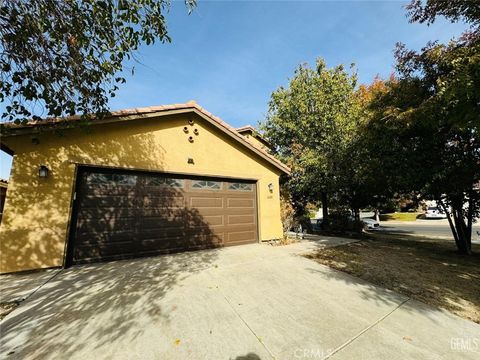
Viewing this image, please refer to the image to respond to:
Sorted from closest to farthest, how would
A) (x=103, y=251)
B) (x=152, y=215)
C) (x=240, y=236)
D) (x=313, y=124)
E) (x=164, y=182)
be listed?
(x=103, y=251)
(x=152, y=215)
(x=164, y=182)
(x=240, y=236)
(x=313, y=124)

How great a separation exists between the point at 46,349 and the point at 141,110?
6.09 meters

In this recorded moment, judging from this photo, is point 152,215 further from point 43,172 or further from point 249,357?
point 249,357

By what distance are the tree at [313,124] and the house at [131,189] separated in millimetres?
4703

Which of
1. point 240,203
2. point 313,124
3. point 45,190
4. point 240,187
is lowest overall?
point 240,203

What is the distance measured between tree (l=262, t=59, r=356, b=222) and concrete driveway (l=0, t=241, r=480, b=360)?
8.42 metres

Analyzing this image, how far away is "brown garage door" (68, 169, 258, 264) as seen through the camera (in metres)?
6.04

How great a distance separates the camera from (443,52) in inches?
244

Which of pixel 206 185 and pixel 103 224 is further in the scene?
pixel 206 185

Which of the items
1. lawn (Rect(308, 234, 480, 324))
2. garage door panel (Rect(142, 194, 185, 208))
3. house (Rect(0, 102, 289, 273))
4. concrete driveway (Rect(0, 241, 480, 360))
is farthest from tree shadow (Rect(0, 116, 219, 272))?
lawn (Rect(308, 234, 480, 324))

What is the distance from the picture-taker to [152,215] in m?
6.84

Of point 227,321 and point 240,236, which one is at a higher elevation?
point 240,236

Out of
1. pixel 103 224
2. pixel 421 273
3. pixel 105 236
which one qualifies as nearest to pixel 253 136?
pixel 103 224

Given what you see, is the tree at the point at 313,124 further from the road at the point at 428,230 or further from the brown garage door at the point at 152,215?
the road at the point at 428,230

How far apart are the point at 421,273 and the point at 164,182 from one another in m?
7.78
